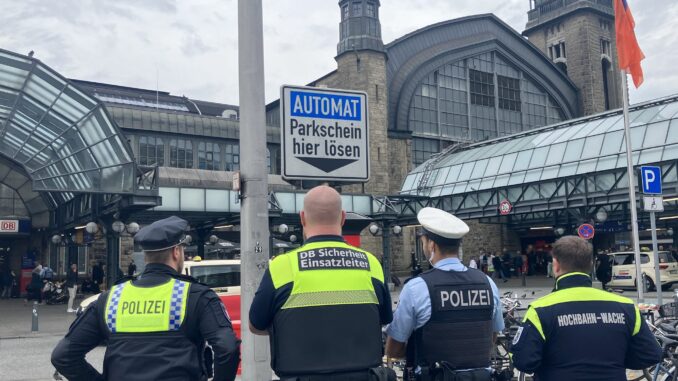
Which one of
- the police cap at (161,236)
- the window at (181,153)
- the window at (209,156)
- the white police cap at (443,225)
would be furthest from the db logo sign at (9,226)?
the white police cap at (443,225)

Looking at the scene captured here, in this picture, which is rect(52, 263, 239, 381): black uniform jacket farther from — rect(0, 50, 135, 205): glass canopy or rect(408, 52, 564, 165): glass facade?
rect(408, 52, 564, 165): glass facade

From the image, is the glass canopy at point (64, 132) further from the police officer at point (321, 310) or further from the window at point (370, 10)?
the window at point (370, 10)

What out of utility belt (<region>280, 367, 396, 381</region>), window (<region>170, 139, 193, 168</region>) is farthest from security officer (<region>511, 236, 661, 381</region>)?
window (<region>170, 139, 193, 168</region>)

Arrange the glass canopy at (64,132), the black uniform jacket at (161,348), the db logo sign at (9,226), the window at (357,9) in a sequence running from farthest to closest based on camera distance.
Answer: the window at (357,9) → the db logo sign at (9,226) → the glass canopy at (64,132) → the black uniform jacket at (161,348)

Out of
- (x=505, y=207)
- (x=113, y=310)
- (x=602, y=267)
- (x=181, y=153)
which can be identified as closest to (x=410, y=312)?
(x=113, y=310)

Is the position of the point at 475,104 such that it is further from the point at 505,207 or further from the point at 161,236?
the point at 161,236

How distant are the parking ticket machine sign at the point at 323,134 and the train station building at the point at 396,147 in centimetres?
745

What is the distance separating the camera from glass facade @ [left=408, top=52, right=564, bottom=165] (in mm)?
48797

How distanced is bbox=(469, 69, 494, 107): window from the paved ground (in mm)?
27368

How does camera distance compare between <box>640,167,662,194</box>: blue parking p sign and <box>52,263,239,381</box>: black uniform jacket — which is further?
<box>640,167,662,194</box>: blue parking p sign

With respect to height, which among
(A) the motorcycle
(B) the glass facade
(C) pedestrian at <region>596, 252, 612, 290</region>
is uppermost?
(B) the glass facade

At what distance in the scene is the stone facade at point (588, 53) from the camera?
5619 cm

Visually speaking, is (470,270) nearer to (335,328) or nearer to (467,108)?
(335,328)

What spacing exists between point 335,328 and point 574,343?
151 centimetres
